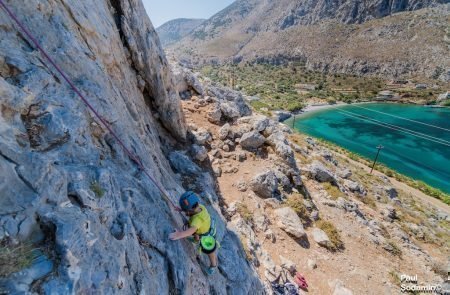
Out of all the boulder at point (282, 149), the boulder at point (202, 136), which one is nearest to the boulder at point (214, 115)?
the boulder at point (202, 136)

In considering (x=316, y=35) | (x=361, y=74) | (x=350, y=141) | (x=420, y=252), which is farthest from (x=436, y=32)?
(x=420, y=252)

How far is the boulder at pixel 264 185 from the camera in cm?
1508

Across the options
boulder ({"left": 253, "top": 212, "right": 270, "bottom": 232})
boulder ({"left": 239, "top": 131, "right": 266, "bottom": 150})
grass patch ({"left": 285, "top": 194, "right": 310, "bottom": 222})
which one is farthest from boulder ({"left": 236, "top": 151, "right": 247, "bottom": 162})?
boulder ({"left": 253, "top": 212, "right": 270, "bottom": 232})

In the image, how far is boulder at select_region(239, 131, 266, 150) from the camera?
57.7 feet

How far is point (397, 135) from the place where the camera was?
75812 mm

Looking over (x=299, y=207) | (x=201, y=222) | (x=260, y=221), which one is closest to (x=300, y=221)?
(x=299, y=207)

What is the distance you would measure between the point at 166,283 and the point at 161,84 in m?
9.00

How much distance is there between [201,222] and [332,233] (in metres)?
11.2

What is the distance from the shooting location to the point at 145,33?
11.3 metres

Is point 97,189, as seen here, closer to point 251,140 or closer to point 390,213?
point 251,140

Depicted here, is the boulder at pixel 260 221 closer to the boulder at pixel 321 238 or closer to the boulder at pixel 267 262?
the boulder at pixel 267 262

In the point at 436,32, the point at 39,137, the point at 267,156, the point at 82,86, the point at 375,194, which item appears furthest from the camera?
the point at 436,32

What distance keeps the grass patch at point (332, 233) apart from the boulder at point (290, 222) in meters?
1.64

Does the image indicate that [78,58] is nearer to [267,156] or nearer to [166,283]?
[166,283]
